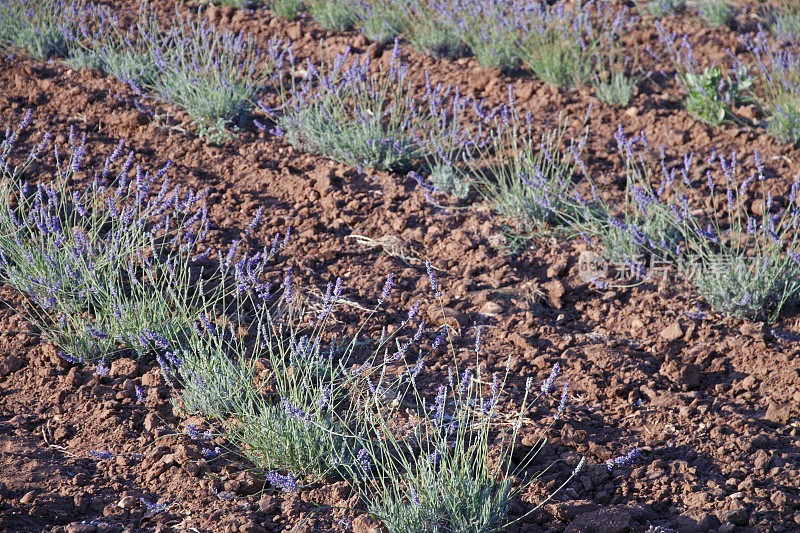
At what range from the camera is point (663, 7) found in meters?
6.01

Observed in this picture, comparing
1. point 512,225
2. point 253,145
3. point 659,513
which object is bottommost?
point 659,513

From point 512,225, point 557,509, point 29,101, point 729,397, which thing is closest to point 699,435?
point 729,397

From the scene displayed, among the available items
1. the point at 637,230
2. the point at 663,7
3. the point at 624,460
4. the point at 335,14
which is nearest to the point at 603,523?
the point at 624,460

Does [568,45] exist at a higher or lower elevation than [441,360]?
higher

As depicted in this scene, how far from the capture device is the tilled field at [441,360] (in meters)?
2.35

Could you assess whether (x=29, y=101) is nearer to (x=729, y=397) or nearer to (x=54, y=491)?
(x=54, y=491)

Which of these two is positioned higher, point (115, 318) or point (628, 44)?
point (628, 44)

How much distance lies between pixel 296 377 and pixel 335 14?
3.90 m

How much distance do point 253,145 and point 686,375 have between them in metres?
2.81

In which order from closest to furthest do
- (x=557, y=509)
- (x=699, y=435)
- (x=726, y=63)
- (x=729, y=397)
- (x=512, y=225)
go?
(x=557, y=509) → (x=699, y=435) → (x=729, y=397) → (x=512, y=225) → (x=726, y=63)

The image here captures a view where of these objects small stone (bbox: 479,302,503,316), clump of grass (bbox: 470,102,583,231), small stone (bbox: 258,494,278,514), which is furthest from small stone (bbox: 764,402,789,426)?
small stone (bbox: 258,494,278,514)

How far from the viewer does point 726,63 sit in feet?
18.0

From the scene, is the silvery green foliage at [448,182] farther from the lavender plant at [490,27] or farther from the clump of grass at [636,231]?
the lavender plant at [490,27]

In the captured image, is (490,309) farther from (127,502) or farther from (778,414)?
(127,502)
